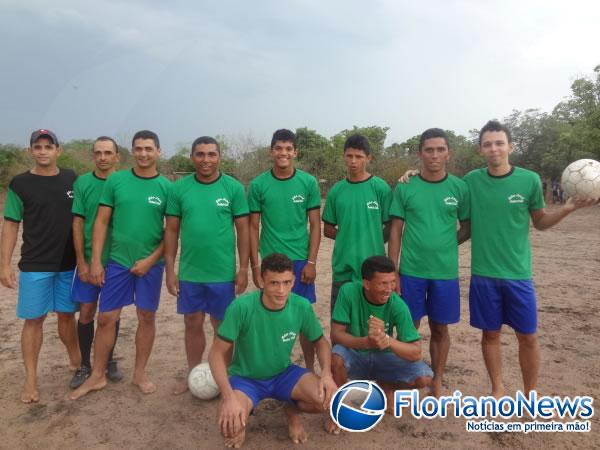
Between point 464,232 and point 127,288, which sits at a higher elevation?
point 464,232

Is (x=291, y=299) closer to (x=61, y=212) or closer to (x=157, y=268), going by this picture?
(x=157, y=268)

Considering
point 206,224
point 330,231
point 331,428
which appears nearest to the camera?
point 331,428

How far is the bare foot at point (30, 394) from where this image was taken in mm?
3912

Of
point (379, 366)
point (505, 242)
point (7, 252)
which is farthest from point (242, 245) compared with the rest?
point (505, 242)

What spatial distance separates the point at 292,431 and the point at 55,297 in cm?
251

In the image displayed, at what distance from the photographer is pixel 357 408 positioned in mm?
3322

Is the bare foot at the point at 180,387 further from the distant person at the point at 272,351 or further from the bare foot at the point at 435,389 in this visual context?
the bare foot at the point at 435,389

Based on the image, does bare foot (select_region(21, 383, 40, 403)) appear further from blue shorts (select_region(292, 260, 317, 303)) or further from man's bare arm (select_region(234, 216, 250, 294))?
blue shorts (select_region(292, 260, 317, 303))

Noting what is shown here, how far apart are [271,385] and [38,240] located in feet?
8.08

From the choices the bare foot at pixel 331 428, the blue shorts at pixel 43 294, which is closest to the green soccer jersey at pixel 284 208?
the bare foot at pixel 331 428

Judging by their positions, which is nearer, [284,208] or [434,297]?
[434,297]

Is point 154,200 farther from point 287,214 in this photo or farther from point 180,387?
point 180,387

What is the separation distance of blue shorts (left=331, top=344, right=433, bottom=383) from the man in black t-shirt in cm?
262

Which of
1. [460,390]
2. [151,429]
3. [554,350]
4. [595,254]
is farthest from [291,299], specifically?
[595,254]
